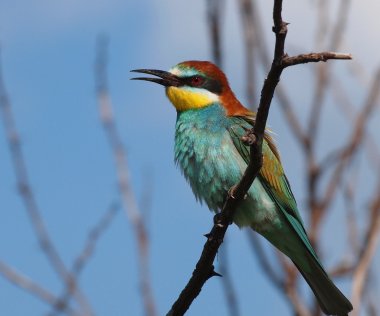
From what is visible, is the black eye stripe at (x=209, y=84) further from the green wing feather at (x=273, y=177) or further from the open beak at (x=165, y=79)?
the green wing feather at (x=273, y=177)

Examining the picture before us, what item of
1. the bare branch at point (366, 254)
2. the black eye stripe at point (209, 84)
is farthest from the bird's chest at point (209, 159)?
the bare branch at point (366, 254)

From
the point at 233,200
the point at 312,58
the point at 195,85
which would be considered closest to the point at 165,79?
the point at 195,85

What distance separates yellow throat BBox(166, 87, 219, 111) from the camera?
14.1ft

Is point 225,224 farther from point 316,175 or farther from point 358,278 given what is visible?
point 316,175

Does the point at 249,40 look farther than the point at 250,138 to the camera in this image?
Yes

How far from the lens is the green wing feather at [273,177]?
3.95 m

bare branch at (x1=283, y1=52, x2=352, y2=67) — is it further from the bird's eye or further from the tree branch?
the bird's eye

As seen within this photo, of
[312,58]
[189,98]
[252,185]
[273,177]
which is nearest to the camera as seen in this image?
[312,58]

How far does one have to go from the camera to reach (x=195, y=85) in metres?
4.38

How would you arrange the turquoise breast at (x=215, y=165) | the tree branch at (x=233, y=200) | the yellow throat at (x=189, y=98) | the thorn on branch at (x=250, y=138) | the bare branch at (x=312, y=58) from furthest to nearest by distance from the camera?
the yellow throat at (x=189, y=98) < the turquoise breast at (x=215, y=165) < the thorn on branch at (x=250, y=138) < the tree branch at (x=233, y=200) < the bare branch at (x=312, y=58)

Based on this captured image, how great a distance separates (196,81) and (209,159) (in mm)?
597

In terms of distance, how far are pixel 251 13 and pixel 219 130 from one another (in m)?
1.06

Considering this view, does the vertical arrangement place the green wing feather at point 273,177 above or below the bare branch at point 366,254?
above

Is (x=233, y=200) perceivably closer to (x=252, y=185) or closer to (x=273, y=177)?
(x=252, y=185)
